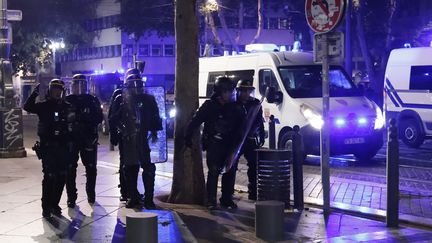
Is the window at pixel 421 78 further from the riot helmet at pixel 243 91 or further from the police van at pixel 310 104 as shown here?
the riot helmet at pixel 243 91

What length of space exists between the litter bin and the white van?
950cm

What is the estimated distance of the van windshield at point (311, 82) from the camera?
42.5ft

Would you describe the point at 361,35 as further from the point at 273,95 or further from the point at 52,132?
the point at 52,132

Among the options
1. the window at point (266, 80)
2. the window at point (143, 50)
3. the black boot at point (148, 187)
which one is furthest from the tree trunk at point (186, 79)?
the window at point (143, 50)

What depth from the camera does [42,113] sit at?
7738 mm

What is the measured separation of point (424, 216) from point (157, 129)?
12.3 feet

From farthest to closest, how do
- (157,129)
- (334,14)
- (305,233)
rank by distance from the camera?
(157,129)
(334,14)
(305,233)

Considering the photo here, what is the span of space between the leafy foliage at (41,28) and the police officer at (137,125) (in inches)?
1122

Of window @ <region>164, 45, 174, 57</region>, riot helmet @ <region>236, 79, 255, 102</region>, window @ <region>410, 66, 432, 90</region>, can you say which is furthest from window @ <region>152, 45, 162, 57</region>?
riot helmet @ <region>236, 79, 255, 102</region>

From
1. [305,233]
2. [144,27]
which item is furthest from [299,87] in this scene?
[144,27]

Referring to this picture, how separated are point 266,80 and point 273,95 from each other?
1745 millimetres

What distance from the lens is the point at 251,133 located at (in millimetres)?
8992

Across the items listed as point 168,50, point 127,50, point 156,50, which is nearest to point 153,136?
point 127,50

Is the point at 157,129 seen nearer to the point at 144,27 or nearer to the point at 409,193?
the point at 409,193
